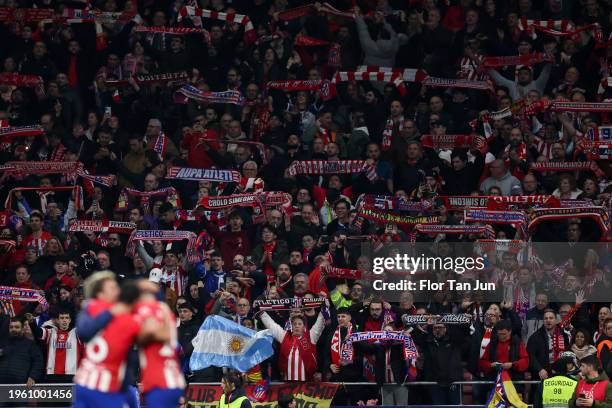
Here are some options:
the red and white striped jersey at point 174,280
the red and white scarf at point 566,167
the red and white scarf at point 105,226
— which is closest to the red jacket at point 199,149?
the red and white scarf at point 105,226

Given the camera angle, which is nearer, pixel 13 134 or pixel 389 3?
pixel 13 134

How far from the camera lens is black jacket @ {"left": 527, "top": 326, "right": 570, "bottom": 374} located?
21.0 metres

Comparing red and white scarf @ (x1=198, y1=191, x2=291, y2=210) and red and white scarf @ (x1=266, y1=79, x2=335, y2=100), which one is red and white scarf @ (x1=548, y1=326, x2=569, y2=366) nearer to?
red and white scarf @ (x1=198, y1=191, x2=291, y2=210)

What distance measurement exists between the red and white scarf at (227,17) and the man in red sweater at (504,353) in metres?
8.96

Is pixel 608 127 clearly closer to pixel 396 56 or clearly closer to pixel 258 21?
pixel 396 56

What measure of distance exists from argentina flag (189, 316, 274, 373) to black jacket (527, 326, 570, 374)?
3396mm

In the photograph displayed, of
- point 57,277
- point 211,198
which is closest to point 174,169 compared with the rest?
point 211,198

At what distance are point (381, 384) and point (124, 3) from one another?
1091cm

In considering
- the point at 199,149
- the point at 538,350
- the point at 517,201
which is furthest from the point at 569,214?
the point at 199,149

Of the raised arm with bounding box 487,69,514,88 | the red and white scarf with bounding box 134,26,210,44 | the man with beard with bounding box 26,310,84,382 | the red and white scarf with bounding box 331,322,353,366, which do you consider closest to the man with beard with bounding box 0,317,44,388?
the man with beard with bounding box 26,310,84,382

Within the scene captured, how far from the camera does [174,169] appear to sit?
2497cm

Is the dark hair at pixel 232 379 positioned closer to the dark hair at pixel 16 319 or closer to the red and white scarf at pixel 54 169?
the dark hair at pixel 16 319

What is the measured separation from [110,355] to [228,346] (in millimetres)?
7140

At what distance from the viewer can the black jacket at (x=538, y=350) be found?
21016 mm
